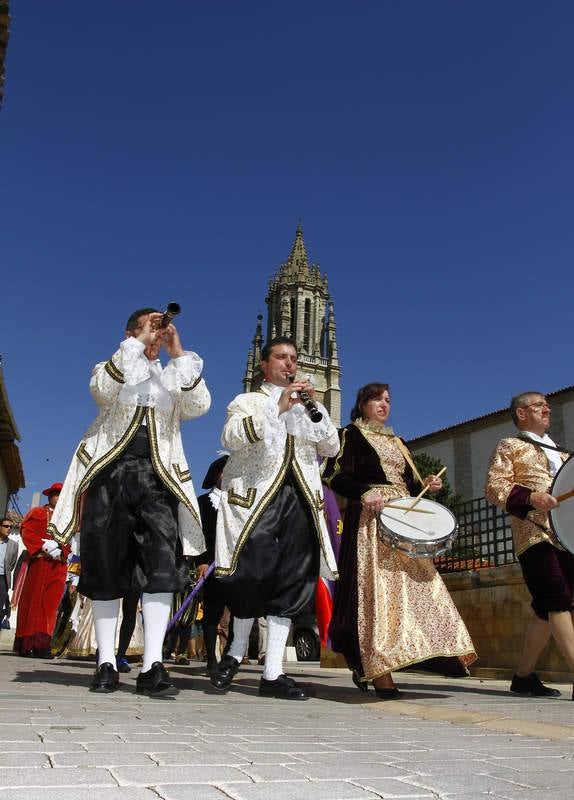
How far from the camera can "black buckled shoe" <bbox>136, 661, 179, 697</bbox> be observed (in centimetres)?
377

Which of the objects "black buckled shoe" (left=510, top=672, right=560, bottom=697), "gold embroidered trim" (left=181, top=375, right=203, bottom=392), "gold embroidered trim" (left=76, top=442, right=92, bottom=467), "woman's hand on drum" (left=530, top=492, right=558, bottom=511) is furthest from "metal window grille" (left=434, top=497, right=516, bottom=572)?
"gold embroidered trim" (left=76, top=442, right=92, bottom=467)

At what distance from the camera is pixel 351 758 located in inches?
87.0

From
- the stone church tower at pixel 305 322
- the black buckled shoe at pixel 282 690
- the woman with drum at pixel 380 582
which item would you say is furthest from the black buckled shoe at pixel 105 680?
the stone church tower at pixel 305 322

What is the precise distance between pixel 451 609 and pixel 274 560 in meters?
1.20

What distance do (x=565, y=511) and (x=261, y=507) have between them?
1859mm

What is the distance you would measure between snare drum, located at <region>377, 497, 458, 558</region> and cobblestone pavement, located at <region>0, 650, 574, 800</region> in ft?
2.89

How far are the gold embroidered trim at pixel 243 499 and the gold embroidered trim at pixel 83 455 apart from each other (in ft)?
2.81

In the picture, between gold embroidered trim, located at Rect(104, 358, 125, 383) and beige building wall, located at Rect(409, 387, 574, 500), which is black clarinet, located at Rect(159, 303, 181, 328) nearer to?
gold embroidered trim, located at Rect(104, 358, 125, 383)

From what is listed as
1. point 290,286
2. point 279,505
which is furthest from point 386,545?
point 290,286

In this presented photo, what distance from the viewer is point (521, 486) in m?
5.00

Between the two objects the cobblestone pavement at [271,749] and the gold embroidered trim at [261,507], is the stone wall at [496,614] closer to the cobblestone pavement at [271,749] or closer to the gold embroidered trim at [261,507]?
the cobblestone pavement at [271,749]

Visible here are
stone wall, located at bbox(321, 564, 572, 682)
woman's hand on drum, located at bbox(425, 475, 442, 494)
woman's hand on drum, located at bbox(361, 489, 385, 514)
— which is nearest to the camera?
woman's hand on drum, located at bbox(361, 489, 385, 514)

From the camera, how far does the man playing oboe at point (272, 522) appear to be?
4.24 m

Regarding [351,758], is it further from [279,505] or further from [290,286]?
[290,286]
